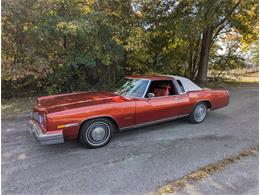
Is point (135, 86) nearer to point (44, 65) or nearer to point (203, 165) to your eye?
point (203, 165)

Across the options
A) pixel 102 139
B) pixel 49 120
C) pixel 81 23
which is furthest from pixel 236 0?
pixel 49 120

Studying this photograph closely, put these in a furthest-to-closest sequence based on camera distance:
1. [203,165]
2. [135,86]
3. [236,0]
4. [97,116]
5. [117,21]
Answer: [236,0] < [117,21] < [135,86] < [97,116] < [203,165]

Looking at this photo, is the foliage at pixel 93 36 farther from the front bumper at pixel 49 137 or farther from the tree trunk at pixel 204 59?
the front bumper at pixel 49 137

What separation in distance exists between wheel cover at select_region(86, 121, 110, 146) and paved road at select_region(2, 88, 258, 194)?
0.16 meters

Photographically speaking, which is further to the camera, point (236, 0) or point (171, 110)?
point (236, 0)

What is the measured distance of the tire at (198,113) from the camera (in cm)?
520

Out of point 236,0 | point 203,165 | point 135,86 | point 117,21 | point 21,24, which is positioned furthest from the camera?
point 236,0

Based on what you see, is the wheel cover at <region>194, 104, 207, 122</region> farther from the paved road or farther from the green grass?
the green grass

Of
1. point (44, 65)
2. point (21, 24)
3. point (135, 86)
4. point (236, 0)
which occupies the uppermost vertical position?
point (236, 0)

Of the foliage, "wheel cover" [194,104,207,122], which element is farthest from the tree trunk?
"wheel cover" [194,104,207,122]

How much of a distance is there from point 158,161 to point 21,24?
240 inches

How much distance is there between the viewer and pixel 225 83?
41.3 feet

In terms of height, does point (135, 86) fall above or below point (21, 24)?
below

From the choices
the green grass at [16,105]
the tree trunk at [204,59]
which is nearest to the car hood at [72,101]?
the green grass at [16,105]
